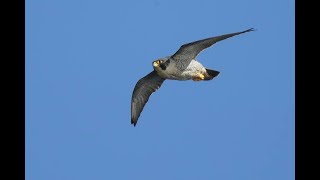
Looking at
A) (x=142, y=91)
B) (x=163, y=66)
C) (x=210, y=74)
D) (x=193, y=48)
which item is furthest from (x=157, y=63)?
(x=142, y=91)

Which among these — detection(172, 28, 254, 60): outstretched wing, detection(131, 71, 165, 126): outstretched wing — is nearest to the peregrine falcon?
detection(172, 28, 254, 60): outstretched wing

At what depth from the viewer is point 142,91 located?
1148 cm

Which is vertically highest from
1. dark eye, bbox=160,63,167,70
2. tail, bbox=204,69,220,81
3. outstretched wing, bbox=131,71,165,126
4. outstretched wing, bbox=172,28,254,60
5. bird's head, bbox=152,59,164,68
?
outstretched wing, bbox=172,28,254,60

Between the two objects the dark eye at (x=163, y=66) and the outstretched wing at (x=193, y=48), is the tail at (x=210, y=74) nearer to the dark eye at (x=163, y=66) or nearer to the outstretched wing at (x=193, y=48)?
the outstretched wing at (x=193, y=48)

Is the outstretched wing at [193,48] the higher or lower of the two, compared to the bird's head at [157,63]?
higher

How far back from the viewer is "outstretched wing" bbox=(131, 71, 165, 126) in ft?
37.1

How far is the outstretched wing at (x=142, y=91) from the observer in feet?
37.1

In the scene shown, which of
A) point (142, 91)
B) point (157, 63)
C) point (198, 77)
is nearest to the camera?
point (157, 63)

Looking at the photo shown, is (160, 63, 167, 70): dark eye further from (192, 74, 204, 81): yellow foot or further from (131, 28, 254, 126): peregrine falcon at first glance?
(192, 74, 204, 81): yellow foot

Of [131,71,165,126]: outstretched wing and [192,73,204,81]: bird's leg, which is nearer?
[192,73,204,81]: bird's leg

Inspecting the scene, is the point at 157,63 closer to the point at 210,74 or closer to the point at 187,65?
the point at 187,65

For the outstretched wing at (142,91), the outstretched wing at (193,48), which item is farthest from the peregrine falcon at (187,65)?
the outstretched wing at (142,91)
